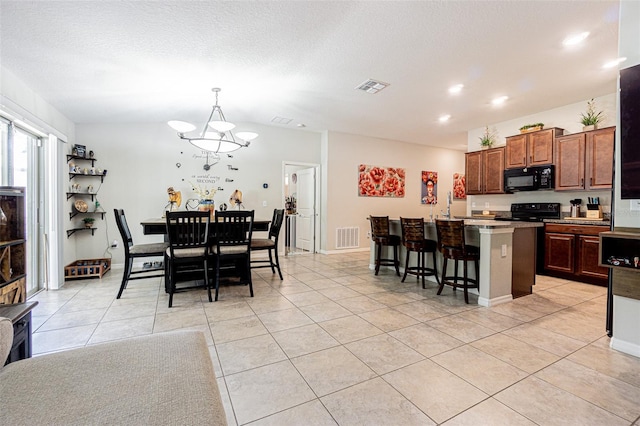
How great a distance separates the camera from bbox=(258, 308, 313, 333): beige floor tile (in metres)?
2.63

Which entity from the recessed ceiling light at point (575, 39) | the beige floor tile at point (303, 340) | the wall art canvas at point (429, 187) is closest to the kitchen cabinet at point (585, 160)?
the recessed ceiling light at point (575, 39)

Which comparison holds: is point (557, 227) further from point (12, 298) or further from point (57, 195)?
point (57, 195)

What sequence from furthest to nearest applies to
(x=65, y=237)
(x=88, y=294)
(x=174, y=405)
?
1. (x=65, y=237)
2. (x=88, y=294)
3. (x=174, y=405)

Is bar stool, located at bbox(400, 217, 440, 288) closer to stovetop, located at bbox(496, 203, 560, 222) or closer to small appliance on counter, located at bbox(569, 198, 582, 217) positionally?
stovetop, located at bbox(496, 203, 560, 222)

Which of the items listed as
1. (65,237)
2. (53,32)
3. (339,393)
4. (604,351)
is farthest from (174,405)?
(65,237)

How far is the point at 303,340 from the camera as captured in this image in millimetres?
2363

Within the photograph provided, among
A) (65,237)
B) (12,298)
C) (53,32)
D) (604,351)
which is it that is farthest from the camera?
(65,237)

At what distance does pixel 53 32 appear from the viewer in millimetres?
2400

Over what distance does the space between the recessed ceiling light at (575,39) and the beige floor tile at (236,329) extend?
4.05 metres

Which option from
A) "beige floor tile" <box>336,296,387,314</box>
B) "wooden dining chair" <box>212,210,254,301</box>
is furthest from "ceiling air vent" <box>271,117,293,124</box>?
"beige floor tile" <box>336,296,387,314</box>

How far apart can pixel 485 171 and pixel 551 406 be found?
4965 mm

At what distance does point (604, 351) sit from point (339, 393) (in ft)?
7.03

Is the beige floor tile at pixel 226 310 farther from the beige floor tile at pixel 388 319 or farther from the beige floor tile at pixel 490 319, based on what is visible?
the beige floor tile at pixel 490 319

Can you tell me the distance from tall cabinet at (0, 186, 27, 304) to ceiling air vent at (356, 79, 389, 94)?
3716 millimetres
